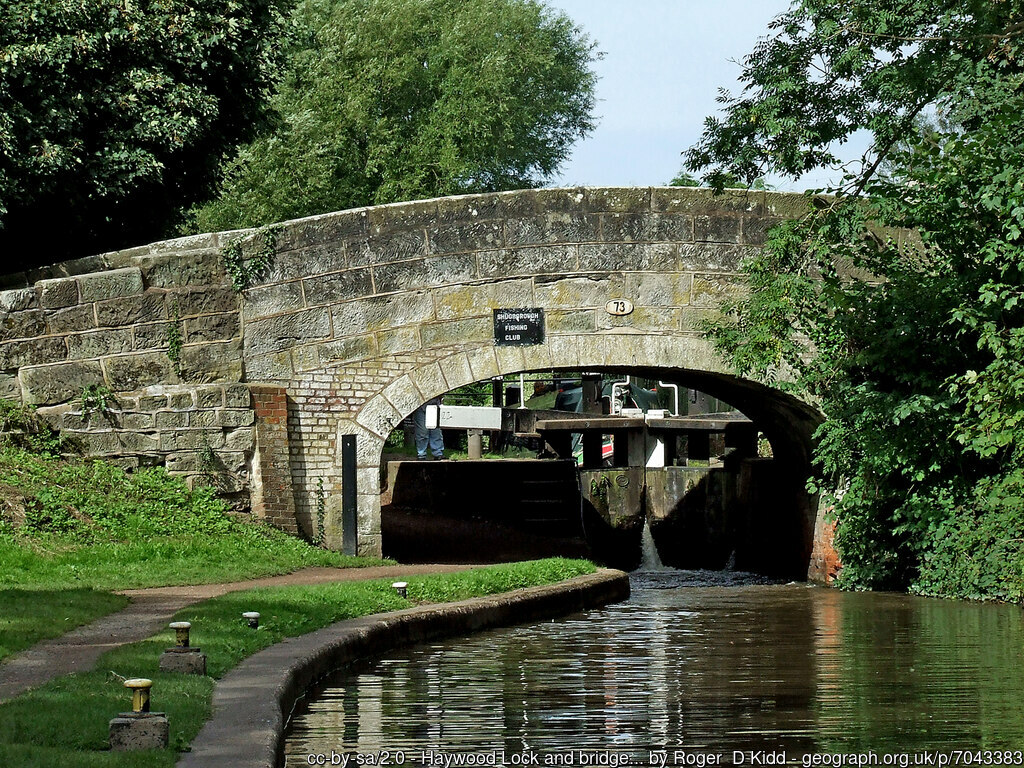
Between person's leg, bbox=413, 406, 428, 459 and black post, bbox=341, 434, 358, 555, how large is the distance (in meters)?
10.4

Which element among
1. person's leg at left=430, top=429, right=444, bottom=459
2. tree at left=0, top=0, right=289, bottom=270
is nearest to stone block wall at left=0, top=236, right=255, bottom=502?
tree at left=0, top=0, right=289, bottom=270

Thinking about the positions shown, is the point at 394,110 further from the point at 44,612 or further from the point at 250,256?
the point at 44,612

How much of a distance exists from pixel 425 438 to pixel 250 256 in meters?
11.5

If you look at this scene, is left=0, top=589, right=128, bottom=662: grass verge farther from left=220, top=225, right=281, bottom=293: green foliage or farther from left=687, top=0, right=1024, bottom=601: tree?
left=687, top=0, right=1024, bottom=601: tree

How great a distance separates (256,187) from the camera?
2622 cm

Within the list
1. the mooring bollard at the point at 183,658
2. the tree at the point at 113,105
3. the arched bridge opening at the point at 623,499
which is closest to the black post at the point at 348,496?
the tree at the point at 113,105

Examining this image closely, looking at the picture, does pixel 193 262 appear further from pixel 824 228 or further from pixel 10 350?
pixel 824 228

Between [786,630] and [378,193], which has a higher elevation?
[378,193]

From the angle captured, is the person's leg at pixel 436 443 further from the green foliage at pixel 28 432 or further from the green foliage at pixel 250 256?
the green foliage at pixel 28 432

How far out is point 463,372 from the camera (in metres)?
15.5

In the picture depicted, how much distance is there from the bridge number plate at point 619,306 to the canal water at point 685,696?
4970mm

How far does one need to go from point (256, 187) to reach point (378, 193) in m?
2.43

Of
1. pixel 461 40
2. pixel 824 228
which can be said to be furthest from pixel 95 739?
pixel 461 40

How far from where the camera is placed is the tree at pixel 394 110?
26.1m
